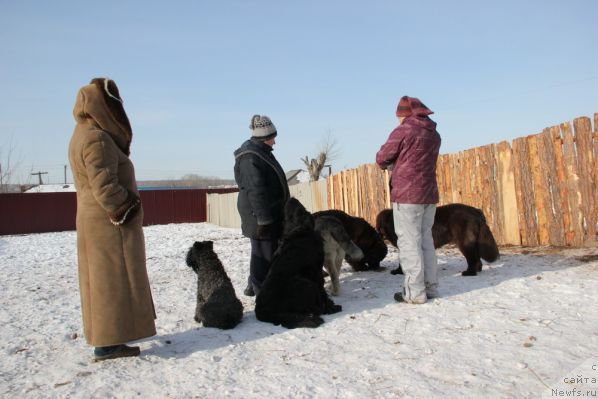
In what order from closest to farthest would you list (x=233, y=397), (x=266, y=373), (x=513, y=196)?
(x=233, y=397), (x=266, y=373), (x=513, y=196)

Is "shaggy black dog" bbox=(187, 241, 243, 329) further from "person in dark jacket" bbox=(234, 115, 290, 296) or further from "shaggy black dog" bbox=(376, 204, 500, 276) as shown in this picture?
"shaggy black dog" bbox=(376, 204, 500, 276)

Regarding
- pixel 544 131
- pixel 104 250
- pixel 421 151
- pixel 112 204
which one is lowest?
pixel 104 250

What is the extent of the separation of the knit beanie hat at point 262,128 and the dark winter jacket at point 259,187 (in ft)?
0.24

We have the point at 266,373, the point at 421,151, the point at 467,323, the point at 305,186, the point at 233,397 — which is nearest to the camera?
the point at 233,397

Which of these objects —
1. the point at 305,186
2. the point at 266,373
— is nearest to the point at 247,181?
the point at 266,373

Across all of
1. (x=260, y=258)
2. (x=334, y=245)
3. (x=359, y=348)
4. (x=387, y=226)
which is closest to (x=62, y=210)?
(x=387, y=226)

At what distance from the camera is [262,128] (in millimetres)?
5184

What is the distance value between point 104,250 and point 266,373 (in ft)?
5.02

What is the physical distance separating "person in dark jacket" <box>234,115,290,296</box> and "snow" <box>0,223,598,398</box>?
715mm

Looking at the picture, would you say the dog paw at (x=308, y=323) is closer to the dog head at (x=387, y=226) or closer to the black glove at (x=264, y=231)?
the black glove at (x=264, y=231)

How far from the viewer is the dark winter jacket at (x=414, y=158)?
15.3 ft

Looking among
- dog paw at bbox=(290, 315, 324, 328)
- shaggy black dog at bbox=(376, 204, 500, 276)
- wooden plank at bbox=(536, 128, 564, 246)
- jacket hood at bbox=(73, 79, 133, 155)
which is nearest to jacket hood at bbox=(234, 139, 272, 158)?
jacket hood at bbox=(73, 79, 133, 155)

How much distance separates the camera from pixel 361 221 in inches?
275

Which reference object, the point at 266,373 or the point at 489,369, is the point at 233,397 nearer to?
the point at 266,373
